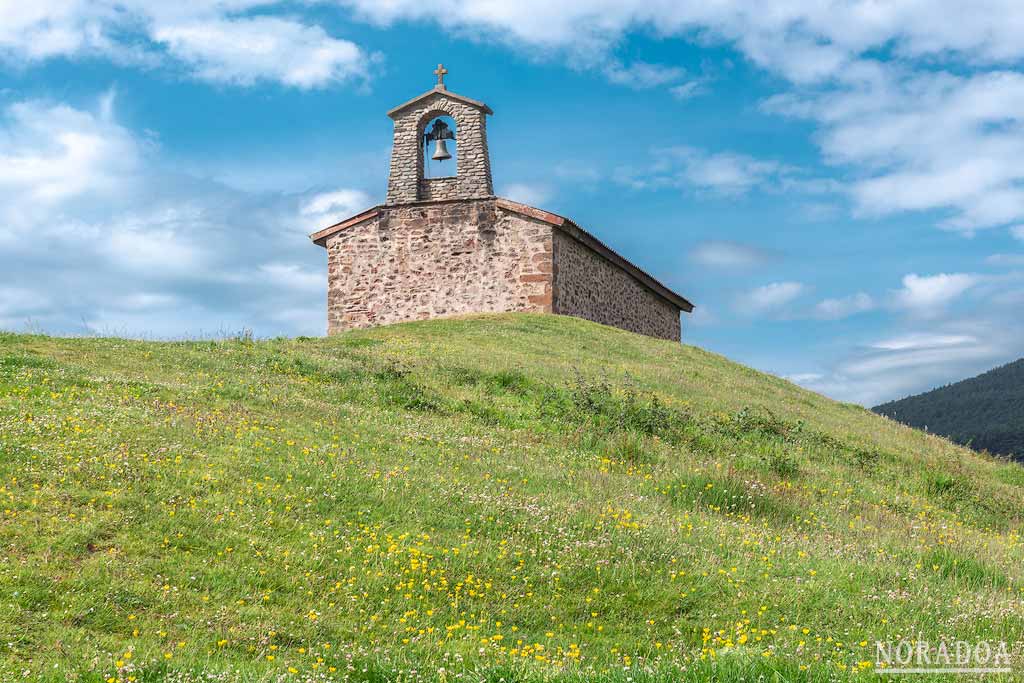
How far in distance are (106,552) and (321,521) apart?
2.25 m

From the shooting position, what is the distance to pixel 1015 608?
8.40 m

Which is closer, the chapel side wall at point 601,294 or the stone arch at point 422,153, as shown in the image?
the stone arch at point 422,153

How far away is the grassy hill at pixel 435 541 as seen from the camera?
742 cm

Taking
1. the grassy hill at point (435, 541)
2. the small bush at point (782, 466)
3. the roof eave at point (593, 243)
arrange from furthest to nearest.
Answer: the roof eave at point (593, 243), the small bush at point (782, 466), the grassy hill at point (435, 541)

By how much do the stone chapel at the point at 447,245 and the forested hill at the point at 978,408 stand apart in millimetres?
19493

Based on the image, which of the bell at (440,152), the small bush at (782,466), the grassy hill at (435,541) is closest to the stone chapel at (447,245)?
the bell at (440,152)

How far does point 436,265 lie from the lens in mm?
35656

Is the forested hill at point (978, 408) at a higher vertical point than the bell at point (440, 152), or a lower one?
lower

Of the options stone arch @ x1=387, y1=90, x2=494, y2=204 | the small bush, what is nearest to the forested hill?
stone arch @ x1=387, y1=90, x2=494, y2=204

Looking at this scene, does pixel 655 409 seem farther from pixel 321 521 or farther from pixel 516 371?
pixel 321 521

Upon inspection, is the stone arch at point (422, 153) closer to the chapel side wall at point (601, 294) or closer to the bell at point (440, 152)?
the bell at point (440, 152)

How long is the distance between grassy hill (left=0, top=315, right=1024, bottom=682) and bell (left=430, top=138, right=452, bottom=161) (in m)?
18.6

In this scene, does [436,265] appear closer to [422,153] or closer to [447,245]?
[447,245]

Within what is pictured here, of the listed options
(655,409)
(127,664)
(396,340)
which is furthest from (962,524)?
(396,340)
